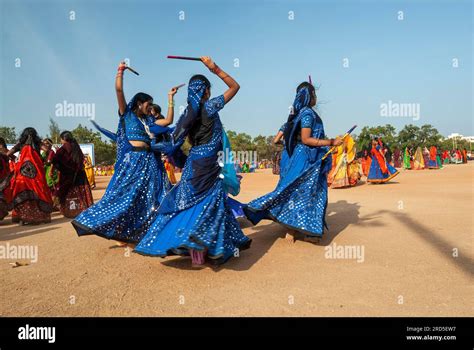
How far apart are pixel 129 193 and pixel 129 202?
0.13 metres

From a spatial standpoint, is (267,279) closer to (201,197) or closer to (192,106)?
(201,197)

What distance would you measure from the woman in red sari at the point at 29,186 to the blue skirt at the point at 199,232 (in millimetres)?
4585

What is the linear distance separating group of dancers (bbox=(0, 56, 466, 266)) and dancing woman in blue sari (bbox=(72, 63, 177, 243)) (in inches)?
0.5

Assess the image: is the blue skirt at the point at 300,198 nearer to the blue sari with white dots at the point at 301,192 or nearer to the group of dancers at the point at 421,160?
the blue sari with white dots at the point at 301,192

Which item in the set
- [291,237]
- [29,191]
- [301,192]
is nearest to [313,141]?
[301,192]

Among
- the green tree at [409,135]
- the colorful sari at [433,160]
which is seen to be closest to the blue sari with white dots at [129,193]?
the colorful sari at [433,160]

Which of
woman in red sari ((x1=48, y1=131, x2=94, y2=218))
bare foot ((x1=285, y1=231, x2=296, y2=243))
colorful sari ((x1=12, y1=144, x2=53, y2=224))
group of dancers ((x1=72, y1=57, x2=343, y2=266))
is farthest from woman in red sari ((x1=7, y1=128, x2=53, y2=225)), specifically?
bare foot ((x1=285, y1=231, x2=296, y2=243))

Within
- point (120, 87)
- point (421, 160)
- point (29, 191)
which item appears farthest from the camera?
point (421, 160)

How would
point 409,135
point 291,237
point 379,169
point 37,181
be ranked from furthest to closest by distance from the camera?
point 409,135 < point 379,169 < point 37,181 < point 291,237

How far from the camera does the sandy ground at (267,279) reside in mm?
2803

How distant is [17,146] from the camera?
7176mm

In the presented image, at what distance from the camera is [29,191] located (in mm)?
7047
